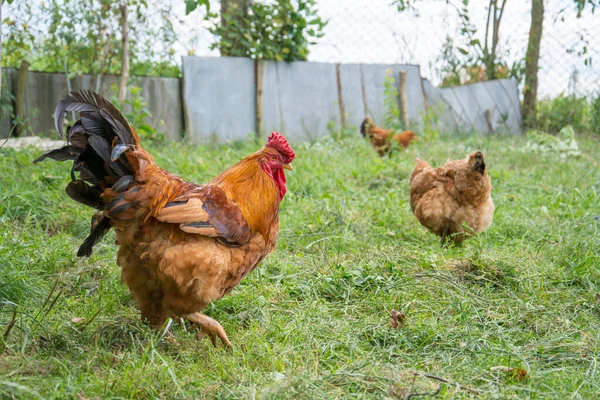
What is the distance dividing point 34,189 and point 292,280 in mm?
2692

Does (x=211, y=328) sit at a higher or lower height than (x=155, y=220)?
lower

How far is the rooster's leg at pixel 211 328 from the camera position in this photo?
2.94m

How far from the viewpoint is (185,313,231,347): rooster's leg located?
2.94 metres

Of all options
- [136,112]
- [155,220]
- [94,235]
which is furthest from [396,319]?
[136,112]

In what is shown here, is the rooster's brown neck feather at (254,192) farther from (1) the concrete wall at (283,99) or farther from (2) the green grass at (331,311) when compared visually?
(1) the concrete wall at (283,99)

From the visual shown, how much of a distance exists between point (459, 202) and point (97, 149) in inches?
124

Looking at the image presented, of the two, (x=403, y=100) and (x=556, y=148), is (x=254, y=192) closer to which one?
(x=556, y=148)

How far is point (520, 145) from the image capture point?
9.64 m

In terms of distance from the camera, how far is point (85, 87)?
7949mm

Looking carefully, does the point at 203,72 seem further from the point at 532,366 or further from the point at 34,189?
the point at 532,366

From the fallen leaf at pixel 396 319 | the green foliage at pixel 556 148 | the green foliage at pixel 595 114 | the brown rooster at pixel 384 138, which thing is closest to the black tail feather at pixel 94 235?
the fallen leaf at pixel 396 319

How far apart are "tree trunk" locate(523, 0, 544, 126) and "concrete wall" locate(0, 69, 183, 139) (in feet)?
22.0

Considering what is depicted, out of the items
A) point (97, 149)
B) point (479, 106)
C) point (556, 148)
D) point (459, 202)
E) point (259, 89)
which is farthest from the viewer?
point (479, 106)

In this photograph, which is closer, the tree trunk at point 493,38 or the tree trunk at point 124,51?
the tree trunk at point 124,51
